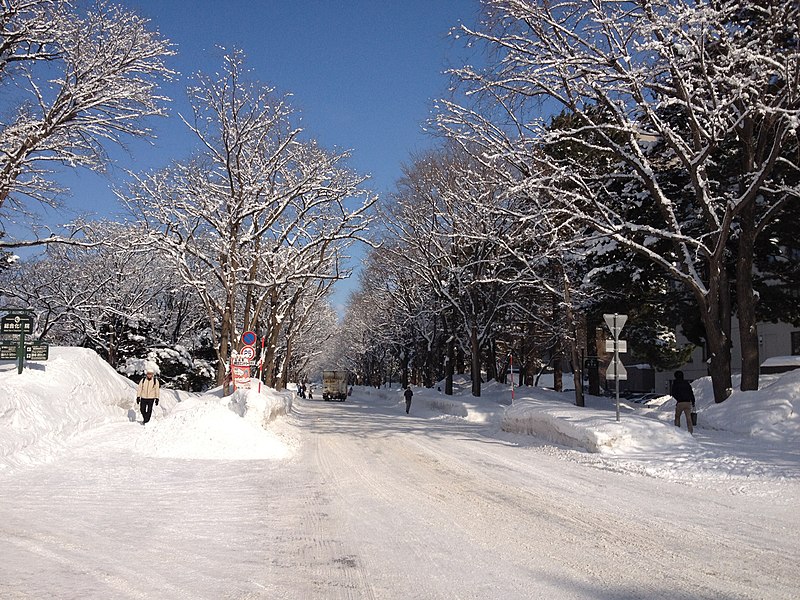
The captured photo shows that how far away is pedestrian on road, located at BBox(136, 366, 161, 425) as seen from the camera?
54.2 feet

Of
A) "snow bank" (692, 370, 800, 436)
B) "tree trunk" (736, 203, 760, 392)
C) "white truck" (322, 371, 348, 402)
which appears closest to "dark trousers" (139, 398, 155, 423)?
"snow bank" (692, 370, 800, 436)

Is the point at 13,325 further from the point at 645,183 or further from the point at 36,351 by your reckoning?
the point at 645,183

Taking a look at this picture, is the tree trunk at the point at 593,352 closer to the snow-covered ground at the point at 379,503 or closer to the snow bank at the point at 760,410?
the snow bank at the point at 760,410

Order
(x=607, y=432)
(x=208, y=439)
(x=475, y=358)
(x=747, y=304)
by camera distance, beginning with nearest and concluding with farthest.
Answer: (x=208, y=439) → (x=607, y=432) → (x=747, y=304) → (x=475, y=358)

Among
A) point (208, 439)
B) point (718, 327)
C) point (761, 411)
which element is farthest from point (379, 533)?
point (718, 327)

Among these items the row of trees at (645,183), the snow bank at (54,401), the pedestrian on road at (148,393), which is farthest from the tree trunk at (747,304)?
the snow bank at (54,401)

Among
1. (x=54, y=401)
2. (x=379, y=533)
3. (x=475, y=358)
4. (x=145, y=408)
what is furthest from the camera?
(x=475, y=358)

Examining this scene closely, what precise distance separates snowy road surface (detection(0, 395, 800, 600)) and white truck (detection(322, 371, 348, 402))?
5891 cm

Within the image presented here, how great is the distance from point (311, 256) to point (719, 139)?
19.2m

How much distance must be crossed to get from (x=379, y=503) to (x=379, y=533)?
1780 mm

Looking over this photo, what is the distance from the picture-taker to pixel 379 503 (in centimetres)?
880

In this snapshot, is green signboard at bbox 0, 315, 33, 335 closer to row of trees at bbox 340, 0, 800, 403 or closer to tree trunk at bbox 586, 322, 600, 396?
row of trees at bbox 340, 0, 800, 403

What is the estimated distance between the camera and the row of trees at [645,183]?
53.6 ft

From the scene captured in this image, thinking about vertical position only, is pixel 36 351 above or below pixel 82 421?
above
